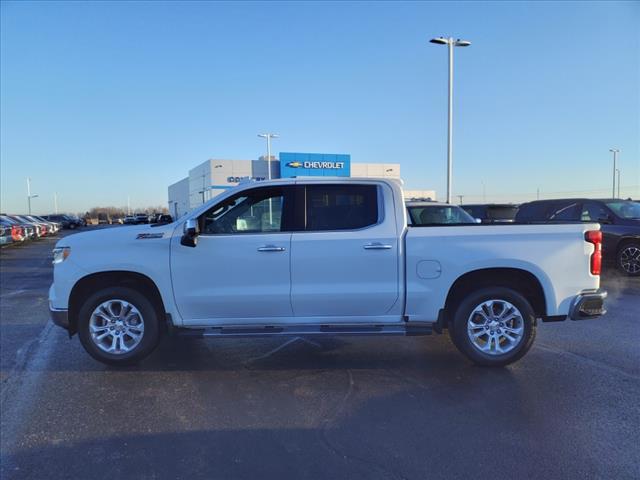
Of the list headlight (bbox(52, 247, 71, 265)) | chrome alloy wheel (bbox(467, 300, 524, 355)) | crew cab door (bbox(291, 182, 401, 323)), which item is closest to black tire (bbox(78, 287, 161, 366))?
headlight (bbox(52, 247, 71, 265))

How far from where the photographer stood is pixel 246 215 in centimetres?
527

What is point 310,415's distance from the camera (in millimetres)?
4070

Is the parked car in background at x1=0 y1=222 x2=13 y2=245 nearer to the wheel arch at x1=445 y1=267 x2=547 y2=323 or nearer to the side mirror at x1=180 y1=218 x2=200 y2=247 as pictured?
the side mirror at x1=180 y1=218 x2=200 y2=247

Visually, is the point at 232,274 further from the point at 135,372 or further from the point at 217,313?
the point at 135,372

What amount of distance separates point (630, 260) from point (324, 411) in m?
10.2

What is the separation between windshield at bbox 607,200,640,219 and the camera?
1147cm

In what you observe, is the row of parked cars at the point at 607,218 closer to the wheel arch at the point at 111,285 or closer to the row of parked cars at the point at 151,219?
the row of parked cars at the point at 151,219

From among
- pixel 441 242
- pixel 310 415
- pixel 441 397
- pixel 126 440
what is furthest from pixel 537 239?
pixel 126 440

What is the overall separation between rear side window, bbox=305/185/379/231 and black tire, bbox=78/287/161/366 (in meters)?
1.91

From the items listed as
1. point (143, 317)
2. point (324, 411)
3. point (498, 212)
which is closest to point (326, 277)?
point (324, 411)

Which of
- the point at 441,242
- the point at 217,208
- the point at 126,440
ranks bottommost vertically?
the point at 126,440

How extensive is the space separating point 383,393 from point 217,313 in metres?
1.89

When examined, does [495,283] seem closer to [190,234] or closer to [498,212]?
[190,234]

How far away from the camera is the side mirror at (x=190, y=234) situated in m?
4.98
